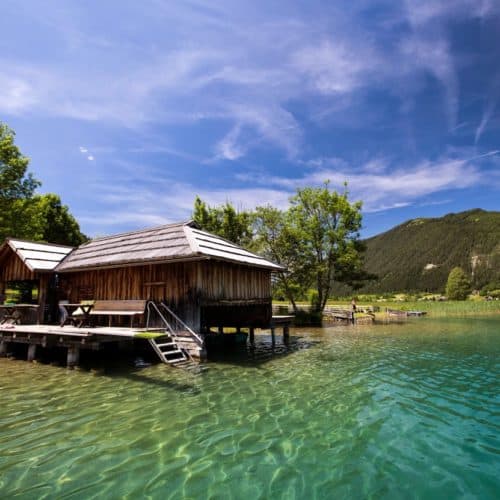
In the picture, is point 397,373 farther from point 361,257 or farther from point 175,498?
point 361,257

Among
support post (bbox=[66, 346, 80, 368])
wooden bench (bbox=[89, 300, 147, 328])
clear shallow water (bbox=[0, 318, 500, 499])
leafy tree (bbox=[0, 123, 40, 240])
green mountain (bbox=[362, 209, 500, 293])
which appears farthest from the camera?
green mountain (bbox=[362, 209, 500, 293])

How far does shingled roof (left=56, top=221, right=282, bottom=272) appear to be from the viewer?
13.5 m

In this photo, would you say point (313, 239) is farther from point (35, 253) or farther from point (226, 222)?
point (35, 253)

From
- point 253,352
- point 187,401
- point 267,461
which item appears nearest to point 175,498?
point 267,461

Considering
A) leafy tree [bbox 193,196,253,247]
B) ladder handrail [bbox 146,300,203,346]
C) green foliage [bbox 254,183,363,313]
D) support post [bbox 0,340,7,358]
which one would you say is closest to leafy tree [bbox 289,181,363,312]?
green foliage [bbox 254,183,363,313]

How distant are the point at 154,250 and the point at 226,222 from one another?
84.2ft

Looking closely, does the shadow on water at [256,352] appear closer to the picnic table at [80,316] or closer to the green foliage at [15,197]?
the picnic table at [80,316]

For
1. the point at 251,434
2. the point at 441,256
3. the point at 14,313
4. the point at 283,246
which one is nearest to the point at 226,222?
the point at 283,246

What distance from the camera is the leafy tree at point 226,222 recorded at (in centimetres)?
4019

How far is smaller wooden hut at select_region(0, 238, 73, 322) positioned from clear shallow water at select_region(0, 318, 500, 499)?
26.4ft

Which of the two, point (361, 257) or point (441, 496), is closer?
point (441, 496)

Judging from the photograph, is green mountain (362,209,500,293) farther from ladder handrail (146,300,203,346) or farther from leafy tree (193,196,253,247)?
ladder handrail (146,300,203,346)

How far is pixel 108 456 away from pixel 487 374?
11867 mm

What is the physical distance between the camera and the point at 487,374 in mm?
11055
